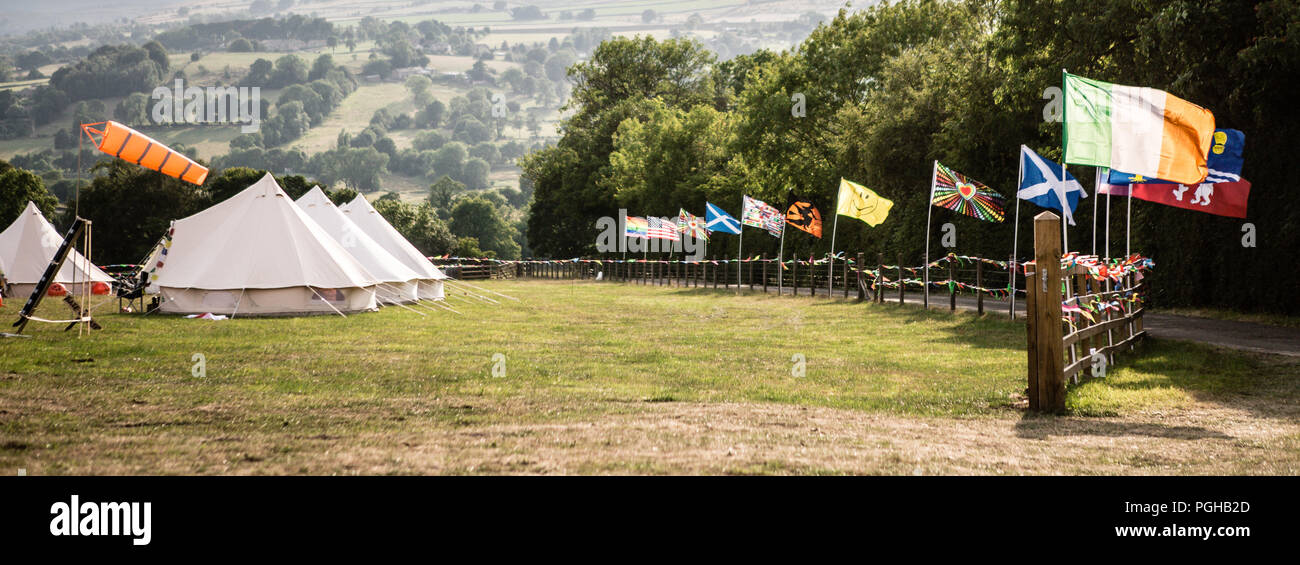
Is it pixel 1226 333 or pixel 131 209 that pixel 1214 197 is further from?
pixel 131 209

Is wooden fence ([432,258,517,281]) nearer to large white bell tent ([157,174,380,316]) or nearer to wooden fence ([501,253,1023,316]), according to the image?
wooden fence ([501,253,1023,316])

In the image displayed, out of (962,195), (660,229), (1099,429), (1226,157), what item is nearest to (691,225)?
(660,229)

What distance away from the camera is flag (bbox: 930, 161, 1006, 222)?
73.6ft

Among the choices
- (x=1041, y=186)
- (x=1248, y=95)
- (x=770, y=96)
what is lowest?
(x=1041, y=186)

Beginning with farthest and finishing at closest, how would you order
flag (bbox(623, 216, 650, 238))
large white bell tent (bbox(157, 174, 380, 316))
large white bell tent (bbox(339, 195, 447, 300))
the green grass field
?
flag (bbox(623, 216, 650, 238))
large white bell tent (bbox(339, 195, 447, 300))
large white bell tent (bbox(157, 174, 380, 316))
the green grass field

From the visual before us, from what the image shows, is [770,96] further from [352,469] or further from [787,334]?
[352,469]

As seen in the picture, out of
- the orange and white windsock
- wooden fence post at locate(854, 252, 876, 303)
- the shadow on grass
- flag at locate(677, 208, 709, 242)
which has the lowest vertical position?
the shadow on grass

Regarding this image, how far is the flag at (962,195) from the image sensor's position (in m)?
22.4

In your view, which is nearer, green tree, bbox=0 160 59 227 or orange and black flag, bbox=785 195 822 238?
orange and black flag, bbox=785 195 822 238

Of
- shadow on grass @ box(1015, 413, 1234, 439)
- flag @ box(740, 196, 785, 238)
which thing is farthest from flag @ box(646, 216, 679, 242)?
shadow on grass @ box(1015, 413, 1234, 439)

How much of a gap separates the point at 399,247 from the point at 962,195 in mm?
16498
